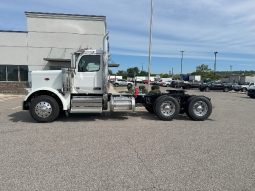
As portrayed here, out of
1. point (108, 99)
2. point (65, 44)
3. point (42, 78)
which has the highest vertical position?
point (65, 44)

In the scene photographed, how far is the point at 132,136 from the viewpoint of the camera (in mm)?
8602

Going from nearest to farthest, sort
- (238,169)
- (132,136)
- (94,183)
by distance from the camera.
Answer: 1. (94,183)
2. (238,169)
3. (132,136)

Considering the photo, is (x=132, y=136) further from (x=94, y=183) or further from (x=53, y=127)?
(x=94, y=183)

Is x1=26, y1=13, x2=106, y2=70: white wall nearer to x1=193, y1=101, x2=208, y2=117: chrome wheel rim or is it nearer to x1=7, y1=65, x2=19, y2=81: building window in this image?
x1=7, y1=65, x2=19, y2=81: building window

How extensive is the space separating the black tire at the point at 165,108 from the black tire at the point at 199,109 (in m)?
0.60

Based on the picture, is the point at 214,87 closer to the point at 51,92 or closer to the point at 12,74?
the point at 12,74

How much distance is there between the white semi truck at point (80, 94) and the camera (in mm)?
10844

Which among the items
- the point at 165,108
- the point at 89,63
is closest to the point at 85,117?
the point at 89,63

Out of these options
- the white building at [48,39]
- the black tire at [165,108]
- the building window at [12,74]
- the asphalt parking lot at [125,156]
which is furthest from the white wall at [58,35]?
the asphalt parking lot at [125,156]

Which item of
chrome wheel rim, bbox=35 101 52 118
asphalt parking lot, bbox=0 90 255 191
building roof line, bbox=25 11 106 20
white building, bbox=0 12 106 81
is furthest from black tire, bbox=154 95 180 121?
building roof line, bbox=25 11 106 20

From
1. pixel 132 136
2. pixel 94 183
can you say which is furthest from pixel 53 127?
pixel 94 183

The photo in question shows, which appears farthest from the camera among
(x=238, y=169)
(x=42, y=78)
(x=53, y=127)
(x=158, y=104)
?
(x=158, y=104)

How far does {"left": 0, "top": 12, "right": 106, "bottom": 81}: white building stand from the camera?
1030 inches

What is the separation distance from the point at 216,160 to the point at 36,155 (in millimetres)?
3923
